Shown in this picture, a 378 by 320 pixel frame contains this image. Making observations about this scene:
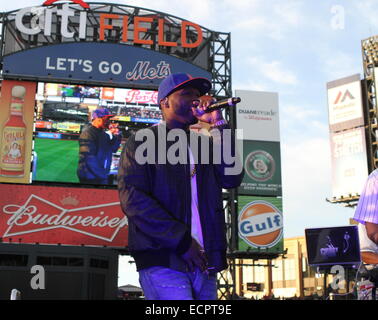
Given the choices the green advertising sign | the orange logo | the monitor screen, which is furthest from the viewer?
the green advertising sign

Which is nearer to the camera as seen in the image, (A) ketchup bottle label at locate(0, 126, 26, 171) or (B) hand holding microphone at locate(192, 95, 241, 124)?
(B) hand holding microphone at locate(192, 95, 241, 124)

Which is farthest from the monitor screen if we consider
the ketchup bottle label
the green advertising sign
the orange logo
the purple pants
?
the orange logo

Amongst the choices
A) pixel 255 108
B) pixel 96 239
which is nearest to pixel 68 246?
pixel 96 239

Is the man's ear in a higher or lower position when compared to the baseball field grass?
lower

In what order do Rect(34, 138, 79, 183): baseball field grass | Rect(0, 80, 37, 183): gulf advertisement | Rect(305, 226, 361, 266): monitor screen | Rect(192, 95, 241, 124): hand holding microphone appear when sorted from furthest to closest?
Rect(0, 80, 37, 183): gulf advertisement < Rect(34, 138, 79, 183): baseball field grass < Rect(305, 226, 361, 266): monitor screen < Rect(192, 95, 241, 124): hand holding microphone

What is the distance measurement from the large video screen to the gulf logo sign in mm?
5835

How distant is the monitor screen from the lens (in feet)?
44.0

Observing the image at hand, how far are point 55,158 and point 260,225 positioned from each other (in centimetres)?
921

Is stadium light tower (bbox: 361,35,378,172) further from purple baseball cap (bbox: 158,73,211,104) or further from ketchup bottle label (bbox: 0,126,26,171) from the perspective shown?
purple baseball cap (bbox: 158,73,211,104)

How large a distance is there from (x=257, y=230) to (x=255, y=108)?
227 inches

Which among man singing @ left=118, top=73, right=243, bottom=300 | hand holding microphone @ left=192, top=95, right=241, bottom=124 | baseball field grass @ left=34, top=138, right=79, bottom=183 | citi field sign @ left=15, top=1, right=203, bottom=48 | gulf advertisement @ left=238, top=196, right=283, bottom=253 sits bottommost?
man singing @ left=118, top=73, right=243, bottom=300

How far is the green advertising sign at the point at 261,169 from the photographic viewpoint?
27672mm

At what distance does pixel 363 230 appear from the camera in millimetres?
4359
